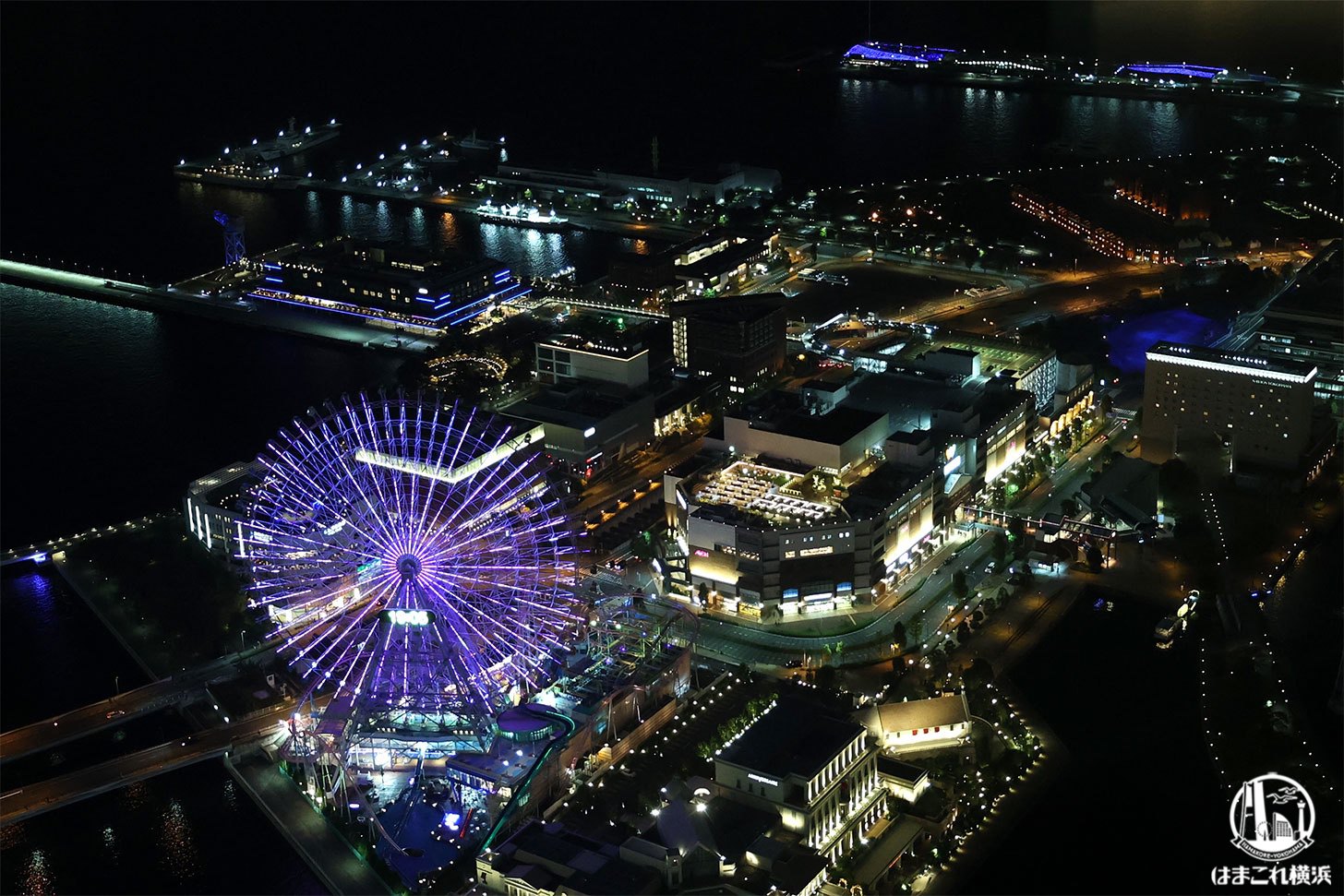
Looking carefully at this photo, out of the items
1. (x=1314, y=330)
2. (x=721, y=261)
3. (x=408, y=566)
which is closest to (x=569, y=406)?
(x=408, y=566)

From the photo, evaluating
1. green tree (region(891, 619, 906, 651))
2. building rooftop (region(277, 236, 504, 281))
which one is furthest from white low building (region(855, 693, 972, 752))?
building rooftop (region(277, 236, 504, 281))

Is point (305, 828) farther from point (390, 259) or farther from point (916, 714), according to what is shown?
point (390, 259)

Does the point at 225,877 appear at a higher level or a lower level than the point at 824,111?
lower

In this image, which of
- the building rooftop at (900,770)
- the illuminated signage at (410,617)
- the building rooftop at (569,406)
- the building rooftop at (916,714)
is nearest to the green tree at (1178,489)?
the building rooftop at (916,714)

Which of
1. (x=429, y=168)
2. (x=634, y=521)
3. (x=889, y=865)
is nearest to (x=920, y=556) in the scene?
(x=634, y=521)

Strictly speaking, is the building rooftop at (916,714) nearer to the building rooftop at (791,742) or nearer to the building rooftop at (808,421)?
the building rooftop at (791,742)

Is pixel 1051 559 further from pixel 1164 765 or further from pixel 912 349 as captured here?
pixel 912 349
